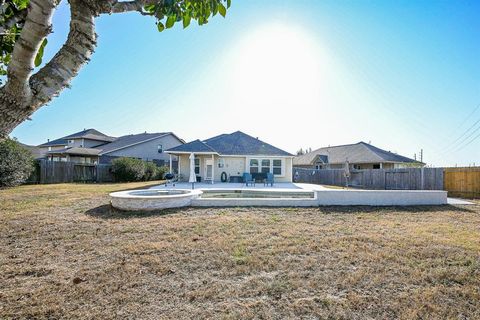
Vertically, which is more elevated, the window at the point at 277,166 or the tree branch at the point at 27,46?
the tree branch at the point at 27,46

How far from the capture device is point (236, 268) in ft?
15.1

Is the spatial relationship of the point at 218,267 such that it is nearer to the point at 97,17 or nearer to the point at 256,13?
the point at 97,17

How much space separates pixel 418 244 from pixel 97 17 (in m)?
7.32

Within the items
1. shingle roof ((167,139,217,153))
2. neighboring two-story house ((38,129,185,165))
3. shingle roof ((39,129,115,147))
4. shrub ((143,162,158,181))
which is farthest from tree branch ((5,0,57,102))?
shingle roof ((39,129,115,147))

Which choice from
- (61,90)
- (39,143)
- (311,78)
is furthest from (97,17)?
(39,143)

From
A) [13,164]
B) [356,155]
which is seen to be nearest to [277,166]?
[356,155]

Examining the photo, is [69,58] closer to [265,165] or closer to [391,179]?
[265,165]

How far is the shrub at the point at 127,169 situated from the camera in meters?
25.7

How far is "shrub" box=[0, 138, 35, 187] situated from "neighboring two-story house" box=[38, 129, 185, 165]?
13698 mm

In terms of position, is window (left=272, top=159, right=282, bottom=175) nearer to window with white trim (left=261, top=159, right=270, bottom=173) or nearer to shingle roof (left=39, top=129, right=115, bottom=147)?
window with white trim (left=261, top=159, right=270, bottom=173)

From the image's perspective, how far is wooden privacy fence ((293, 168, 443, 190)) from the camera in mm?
18156

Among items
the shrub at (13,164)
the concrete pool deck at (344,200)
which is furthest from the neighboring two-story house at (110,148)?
the concrete pool deck at (344,200)

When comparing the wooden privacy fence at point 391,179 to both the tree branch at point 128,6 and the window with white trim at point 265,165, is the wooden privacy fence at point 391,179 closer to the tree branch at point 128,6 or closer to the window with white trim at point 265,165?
the window with white trim at point 265,165

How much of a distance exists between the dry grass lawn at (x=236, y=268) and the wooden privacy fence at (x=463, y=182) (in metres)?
11.0
